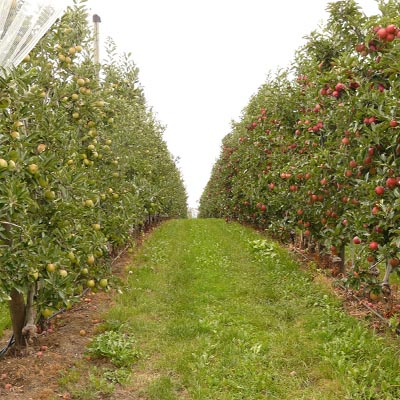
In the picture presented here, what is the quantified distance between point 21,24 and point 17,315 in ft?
8.96

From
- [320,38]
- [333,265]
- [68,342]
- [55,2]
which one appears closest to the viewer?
[55,2]

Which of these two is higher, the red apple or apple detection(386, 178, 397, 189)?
the red apple

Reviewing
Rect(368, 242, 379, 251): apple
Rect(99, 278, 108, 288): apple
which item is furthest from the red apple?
Rect(99, 278, 108, 288): apple

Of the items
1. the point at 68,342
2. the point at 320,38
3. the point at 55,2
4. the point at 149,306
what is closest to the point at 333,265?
the point at 149,306

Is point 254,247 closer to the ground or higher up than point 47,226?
closer to the ground

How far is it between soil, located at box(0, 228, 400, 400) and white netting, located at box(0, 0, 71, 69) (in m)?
2.66

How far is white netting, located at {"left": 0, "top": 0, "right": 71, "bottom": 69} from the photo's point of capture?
3.24m

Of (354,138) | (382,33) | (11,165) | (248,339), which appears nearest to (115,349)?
(248,339)

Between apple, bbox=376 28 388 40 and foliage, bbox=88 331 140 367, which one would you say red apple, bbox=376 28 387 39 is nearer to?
apple, bbox=376 28 388 40

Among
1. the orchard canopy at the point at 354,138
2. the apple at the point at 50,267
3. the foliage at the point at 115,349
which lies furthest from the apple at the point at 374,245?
the apple at the point at 50,267

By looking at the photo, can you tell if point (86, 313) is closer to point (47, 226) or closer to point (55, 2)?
point (47, 226)

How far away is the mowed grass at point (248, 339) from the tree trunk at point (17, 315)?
107 cm

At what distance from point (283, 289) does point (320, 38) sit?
11.4 feet

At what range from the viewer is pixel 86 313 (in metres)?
5.99
